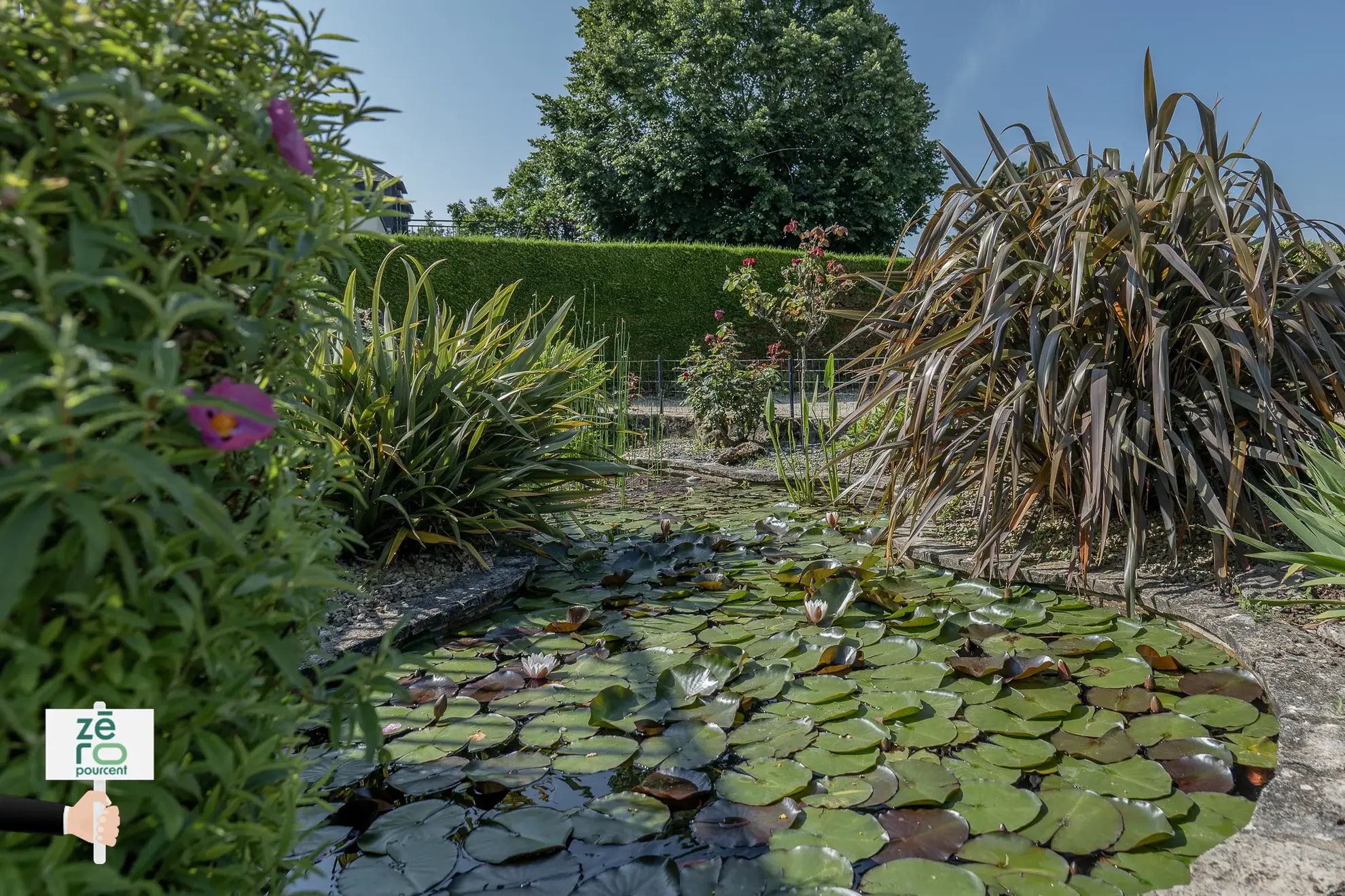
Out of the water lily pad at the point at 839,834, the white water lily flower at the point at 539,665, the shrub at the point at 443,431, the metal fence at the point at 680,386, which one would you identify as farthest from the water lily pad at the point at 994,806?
the metal fence at the point at 680,386

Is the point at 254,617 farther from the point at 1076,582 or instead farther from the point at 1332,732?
the point at 1076,582

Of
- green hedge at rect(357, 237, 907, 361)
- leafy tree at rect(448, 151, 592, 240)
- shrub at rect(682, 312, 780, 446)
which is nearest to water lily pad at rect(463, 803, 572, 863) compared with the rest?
shrub at rect(682, 312, 780, 446)

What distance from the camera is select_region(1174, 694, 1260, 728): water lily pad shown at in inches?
59.4

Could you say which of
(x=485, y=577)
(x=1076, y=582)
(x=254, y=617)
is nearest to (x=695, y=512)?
(x=485, y=577)

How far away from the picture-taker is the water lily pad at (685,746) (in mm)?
1462

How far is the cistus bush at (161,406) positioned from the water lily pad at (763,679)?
116cm

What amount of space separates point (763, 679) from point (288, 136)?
1509mm

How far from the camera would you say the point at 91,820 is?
1.90 ft

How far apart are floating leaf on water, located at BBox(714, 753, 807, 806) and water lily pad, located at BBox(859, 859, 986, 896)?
0.23m

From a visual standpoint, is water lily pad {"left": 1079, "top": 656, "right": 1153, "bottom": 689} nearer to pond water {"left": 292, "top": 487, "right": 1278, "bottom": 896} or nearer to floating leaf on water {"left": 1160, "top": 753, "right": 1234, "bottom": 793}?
pond water {"left": 292, "top": 487, "right": 1278, "bottom": 896}

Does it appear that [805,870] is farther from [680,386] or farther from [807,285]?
[680,386]

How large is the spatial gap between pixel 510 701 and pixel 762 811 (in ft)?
2.34

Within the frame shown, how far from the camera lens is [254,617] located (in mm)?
678

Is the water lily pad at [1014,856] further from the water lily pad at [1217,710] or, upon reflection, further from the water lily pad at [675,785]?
the water lily pad at [1217,710]
